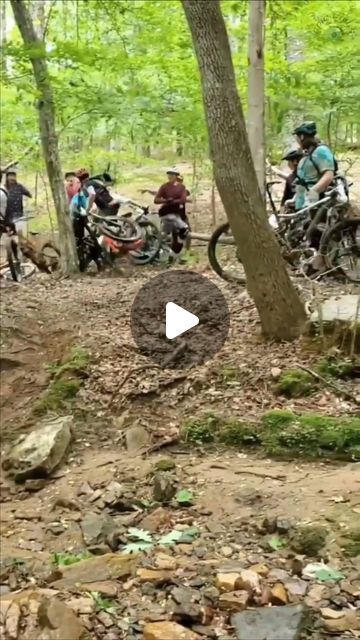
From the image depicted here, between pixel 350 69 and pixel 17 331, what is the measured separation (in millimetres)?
5773

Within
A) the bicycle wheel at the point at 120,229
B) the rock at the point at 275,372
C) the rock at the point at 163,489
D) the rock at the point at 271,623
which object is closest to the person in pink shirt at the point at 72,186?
the bicycle wheel at the point at 120,229

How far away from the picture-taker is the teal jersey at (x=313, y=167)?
24.6 feet

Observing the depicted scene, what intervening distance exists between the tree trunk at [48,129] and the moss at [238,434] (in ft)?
18.9

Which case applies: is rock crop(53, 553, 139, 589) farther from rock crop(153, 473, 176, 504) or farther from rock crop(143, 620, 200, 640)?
rock crop(153, 473, 176, 504)

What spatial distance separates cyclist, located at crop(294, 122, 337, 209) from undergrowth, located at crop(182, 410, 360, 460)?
343 cm

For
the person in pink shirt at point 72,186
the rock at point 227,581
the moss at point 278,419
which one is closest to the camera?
the rock at point 227,581

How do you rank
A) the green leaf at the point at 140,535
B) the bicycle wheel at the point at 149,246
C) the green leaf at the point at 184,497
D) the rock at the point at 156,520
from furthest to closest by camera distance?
the bicycle wheel at the point at 149,246
the green leaf at the point at 184,497
the rock at the point at 156,520
the green leaf at the point at 140,535

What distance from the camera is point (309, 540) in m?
3.40

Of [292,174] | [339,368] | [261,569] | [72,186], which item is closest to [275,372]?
[339,368]

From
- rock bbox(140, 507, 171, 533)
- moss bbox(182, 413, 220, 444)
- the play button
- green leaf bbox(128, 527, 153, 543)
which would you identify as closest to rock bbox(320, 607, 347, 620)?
green leaf bbox(128, 527, 153, 543)

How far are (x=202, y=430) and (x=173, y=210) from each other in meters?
7.52
